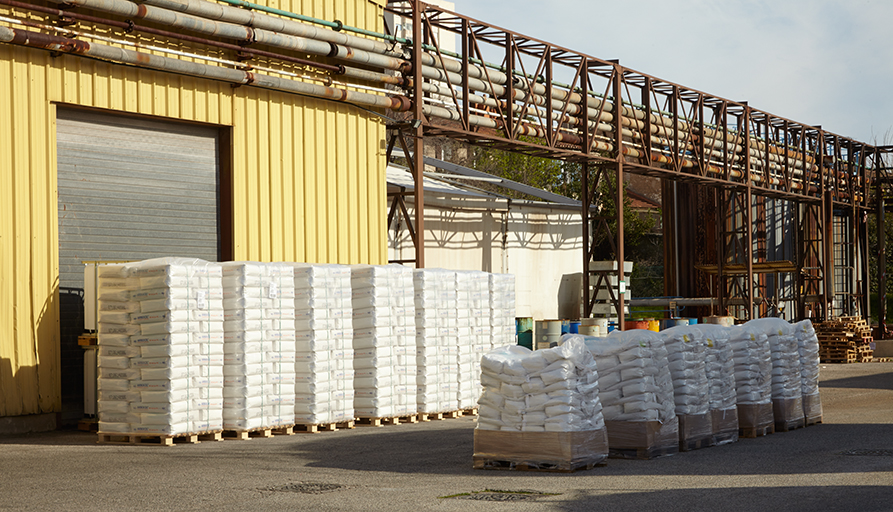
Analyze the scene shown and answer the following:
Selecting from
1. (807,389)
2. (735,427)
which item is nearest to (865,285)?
(807,389)

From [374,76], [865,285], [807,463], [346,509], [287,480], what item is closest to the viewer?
[346,509]

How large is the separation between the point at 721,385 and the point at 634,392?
182 cm

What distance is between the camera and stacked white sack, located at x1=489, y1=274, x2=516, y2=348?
15.0 metres

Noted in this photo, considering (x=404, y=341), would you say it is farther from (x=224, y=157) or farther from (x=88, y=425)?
(x=88, y=425)

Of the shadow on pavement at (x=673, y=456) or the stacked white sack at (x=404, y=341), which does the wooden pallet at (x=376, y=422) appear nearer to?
the stacked white sack at (x=404, y=341)

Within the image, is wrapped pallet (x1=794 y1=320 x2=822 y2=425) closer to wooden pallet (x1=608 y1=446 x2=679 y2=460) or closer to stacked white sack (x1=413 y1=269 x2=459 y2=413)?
wooden pallet (x1=608 y1=446 x2=679 y2=460)

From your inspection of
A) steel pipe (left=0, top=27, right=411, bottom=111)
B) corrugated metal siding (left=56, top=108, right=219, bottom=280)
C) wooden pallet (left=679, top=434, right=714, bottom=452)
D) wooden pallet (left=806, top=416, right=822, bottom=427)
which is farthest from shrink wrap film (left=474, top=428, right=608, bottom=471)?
steel pipe (left=0, top=27, right=411, bottom=111)

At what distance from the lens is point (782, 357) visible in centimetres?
1241

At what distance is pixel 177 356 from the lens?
1112cm

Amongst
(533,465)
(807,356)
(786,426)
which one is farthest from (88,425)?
(807,356)

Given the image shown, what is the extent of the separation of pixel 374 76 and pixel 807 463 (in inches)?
385

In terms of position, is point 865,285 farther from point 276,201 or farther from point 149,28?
point 149,28

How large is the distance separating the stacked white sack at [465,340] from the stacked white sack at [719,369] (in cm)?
399

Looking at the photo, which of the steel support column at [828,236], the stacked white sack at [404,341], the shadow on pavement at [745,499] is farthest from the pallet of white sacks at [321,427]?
the steel support column at [828,236]
